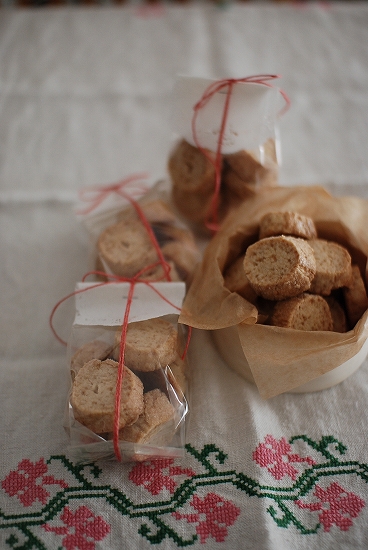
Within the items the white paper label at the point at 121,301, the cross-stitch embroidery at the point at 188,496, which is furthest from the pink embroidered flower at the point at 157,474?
the white paper label at the point at 121,301

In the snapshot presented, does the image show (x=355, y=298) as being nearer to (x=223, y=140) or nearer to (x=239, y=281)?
(x=239, y=281)

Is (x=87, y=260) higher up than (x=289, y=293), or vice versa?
(x=289, y=293)

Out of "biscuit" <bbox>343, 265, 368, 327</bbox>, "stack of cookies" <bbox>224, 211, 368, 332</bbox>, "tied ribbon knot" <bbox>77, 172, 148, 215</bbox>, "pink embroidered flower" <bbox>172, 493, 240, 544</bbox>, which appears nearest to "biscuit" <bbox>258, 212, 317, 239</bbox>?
"stack of cookies" <bbox>224, 211, 368, 332</bbox>

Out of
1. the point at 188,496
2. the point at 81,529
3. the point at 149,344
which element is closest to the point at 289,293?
the point at 149,344

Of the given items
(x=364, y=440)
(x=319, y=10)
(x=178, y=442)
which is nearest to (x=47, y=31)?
(x=319, y=10)

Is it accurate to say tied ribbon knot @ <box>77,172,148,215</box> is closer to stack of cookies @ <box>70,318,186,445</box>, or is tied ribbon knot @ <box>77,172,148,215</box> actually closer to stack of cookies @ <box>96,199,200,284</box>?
stack of cookies @ <box>96,199,200,284</box>

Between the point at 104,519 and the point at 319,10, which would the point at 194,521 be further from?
the point at 319,10
